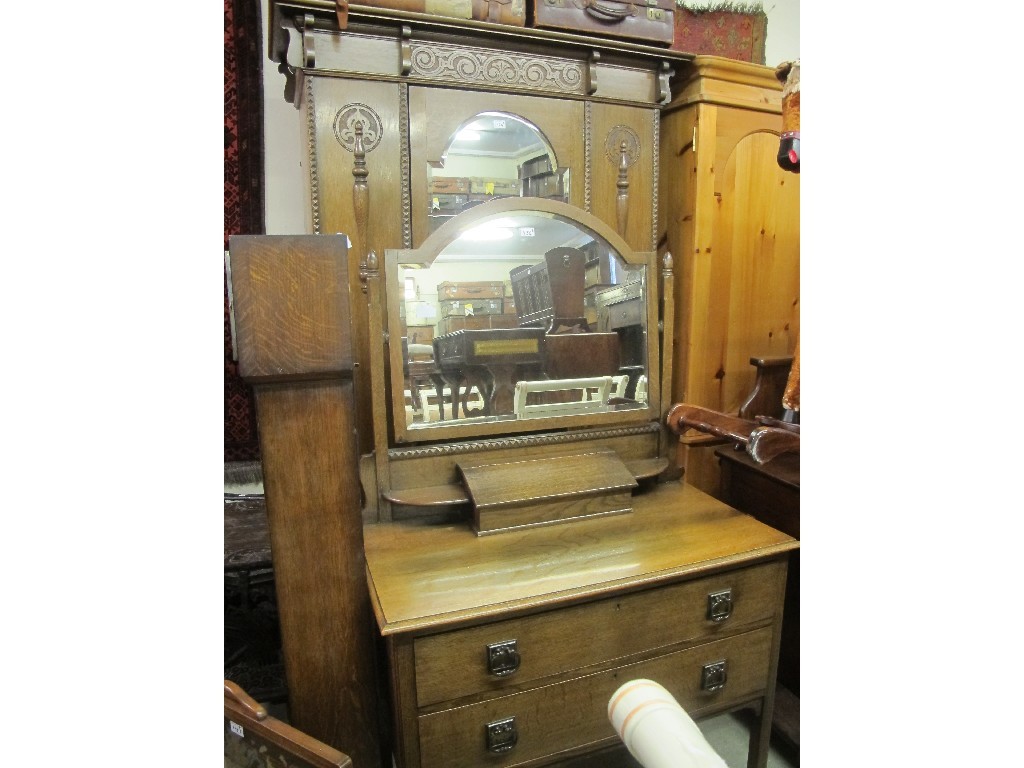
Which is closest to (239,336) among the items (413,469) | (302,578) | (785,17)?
(302,578)

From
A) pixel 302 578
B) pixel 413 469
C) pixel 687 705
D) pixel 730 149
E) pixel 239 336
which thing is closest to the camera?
pixel 239 336

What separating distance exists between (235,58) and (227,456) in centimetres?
132

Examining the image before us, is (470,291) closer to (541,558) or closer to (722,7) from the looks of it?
(541,558)

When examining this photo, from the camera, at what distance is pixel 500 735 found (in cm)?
111

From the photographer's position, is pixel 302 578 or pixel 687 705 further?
pixel 687 705

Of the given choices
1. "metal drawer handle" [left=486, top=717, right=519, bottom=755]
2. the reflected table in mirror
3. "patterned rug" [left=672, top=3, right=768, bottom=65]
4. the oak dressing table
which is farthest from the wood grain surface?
"patterned rug" [left=672, top=3, right=768, bottom=65]

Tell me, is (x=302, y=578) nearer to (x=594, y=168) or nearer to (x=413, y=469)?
(x=413, y=469)

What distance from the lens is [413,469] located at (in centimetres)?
142

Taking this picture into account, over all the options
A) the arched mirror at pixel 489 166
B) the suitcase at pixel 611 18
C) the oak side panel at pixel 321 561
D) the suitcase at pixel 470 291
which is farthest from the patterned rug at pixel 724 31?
the oak side panel at pixel 321 561

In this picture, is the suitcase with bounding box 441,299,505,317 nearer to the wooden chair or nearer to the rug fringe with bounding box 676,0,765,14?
the wooden chair

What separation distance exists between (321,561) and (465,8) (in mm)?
1321

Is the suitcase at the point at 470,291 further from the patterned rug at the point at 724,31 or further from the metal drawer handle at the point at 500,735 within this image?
the patterned rug at the point at 724,31

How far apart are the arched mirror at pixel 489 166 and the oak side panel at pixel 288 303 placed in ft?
1.95

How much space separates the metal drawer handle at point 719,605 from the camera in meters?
1.25
